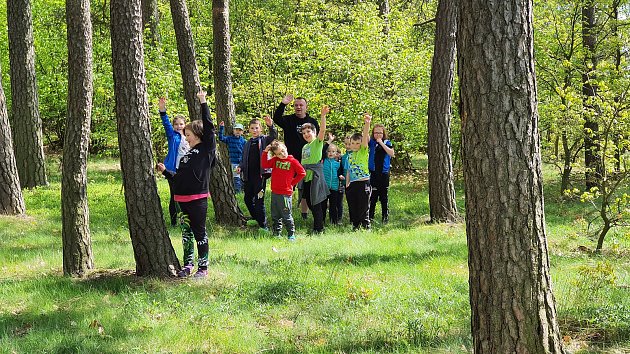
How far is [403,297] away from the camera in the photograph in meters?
5.89

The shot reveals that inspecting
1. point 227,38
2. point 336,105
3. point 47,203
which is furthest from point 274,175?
point 336,105

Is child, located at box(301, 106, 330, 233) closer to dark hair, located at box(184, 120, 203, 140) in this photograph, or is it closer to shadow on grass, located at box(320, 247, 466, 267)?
shadow on grass, located at box(320, 247, 466, 267)

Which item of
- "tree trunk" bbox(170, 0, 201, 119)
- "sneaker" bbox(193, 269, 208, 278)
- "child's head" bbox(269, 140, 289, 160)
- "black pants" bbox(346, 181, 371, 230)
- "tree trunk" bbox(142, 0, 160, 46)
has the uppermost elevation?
"tree trunk" bbox(142, 0, 160, 46)

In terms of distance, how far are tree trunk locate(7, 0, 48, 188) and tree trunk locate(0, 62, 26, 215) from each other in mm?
3297

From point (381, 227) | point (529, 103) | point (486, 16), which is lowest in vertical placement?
point (381, 227)

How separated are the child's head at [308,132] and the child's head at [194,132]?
327 cm

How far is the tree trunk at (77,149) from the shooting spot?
6590 millimetres

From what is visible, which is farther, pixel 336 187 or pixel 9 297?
pixel 336 187

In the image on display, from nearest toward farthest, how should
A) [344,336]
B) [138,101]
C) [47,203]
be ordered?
[344,336] < [138,101] < [47,203]

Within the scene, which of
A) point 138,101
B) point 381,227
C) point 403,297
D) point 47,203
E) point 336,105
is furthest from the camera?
point 336,105

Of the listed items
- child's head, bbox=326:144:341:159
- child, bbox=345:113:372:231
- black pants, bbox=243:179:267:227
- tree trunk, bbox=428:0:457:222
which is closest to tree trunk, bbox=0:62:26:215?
black pants, bbox=243:179:267:227

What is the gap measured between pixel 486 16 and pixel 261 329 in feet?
10.9

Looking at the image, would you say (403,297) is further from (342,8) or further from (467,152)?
(342,8)

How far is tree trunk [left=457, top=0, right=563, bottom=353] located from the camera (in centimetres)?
350
